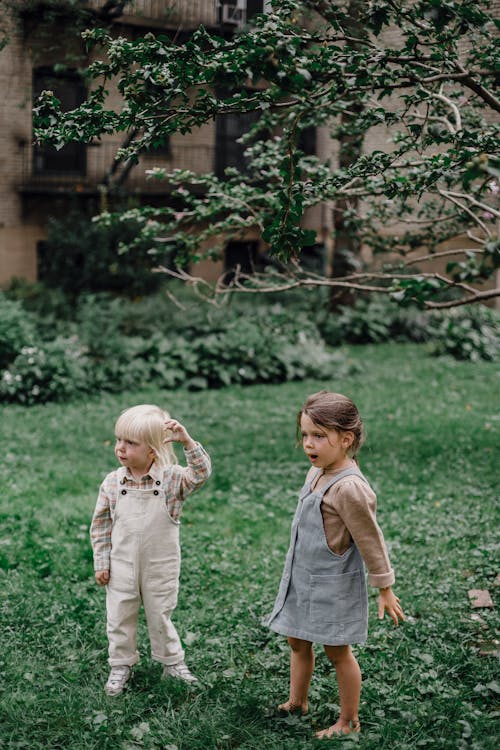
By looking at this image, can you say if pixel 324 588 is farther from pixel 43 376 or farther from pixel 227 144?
pixel 227 144

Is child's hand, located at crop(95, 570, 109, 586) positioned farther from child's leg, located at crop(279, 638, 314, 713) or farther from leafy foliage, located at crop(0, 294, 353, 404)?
leafy foliage, located at crop(0, 294, 353, 404)

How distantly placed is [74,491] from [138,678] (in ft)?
11.0

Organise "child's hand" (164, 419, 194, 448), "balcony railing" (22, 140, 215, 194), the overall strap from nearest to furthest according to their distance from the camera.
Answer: the overall strap, "child's hand" (164, 419, 194, 448), "balcony railing" (22, 140, 215, 194)

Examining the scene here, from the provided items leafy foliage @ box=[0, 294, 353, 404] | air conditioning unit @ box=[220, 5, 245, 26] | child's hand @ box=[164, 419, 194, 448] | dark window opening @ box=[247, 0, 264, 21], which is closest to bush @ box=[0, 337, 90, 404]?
leafy foliage @ box=[0, 294, 353, 404]

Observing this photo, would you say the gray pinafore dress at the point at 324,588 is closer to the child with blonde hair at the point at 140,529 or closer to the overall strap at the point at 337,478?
the overall strap at the point at 337,478

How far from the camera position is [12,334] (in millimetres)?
11375

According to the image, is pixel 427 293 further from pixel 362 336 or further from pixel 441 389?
pixel 362 336

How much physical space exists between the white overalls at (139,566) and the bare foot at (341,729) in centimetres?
87

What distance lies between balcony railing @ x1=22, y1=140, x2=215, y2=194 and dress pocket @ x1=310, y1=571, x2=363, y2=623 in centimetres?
1488

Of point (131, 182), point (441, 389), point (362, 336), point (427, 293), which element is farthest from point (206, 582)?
point (131, 182)

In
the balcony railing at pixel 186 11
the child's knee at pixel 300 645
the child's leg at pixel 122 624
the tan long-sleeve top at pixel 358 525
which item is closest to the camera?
the tan long-sleeve top at pixel 358 525

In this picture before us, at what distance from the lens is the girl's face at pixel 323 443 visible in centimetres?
339

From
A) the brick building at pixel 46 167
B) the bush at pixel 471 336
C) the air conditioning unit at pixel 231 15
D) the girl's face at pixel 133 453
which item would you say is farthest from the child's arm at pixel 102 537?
the brick building at pixel 46 167

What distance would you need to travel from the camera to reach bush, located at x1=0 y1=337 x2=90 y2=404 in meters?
10.8
